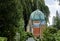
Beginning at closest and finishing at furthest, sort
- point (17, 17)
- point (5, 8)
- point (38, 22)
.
A: point (5, 8) < point (17, 17) < point (38, 22)

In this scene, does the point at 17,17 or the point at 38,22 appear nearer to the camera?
the point at 17,17

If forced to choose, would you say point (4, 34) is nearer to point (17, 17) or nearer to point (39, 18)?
point (17, 17)

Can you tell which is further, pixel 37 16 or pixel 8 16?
pixel 37 16

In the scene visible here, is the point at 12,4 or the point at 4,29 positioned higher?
the point at 12,4

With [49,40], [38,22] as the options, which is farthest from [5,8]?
[38,22]

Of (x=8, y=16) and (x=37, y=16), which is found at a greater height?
(x=37, y=16)

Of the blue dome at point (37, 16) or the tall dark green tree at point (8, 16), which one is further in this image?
the blue dome at point (37, 16)

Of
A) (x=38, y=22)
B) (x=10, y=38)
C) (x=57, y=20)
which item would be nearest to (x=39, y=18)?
(x=38, y=22)

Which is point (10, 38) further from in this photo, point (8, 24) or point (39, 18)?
point (39, 18)

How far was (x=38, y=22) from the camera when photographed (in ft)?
101

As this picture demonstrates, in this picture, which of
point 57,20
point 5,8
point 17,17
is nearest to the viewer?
point 5,8

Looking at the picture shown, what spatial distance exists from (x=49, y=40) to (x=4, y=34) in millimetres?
2291

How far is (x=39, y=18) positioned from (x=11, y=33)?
15822 millimetres

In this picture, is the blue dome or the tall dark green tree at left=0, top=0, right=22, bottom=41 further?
the blue dome
